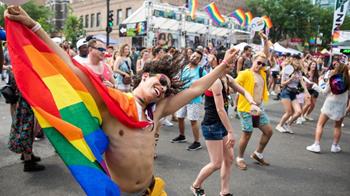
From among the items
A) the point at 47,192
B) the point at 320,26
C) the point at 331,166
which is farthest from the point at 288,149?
the point at 320,26

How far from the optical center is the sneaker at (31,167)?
15.6ft

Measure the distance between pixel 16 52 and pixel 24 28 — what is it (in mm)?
144

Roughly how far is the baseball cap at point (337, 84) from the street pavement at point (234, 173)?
1.20m

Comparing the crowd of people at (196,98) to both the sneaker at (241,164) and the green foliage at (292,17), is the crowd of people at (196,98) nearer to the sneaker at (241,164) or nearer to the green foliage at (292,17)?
the sneaker at (241,164)

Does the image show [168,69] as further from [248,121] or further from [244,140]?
[244,140]

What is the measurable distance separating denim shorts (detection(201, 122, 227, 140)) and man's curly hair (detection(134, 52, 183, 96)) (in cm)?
151

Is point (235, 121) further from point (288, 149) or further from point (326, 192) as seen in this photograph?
point (326, 192)

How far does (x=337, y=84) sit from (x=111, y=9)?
40.7m

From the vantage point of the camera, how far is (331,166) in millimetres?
5734

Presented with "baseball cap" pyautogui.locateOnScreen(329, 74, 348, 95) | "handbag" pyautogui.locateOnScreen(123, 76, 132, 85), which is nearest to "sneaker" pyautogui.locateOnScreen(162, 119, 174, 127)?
"handbag" pyautogui.locateOnScreen(123, 76, 132, 85)

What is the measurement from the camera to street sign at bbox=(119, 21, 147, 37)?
22.7 m

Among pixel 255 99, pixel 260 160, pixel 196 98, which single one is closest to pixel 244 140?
pixel 260 160

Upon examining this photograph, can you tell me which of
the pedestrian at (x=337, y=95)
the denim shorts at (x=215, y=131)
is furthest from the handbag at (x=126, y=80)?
the pedestrian at (x=337, y=95)

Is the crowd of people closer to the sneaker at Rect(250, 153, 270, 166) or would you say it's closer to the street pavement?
the sneaker at Rect(250, 153, 270, 166)
